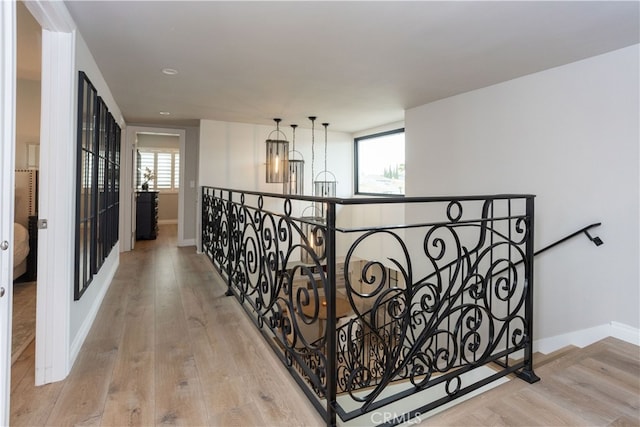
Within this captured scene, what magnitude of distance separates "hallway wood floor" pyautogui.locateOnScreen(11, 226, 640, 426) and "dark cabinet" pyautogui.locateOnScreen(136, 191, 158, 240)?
4.25m

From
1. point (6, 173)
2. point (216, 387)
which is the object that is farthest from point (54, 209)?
point (216, 387)

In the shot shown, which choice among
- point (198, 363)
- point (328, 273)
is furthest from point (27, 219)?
point (328, 273)

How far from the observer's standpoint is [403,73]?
2941 mm

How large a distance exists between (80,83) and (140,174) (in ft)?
22.7

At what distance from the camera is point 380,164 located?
5758 mm

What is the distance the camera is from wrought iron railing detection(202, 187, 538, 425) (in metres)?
1.53

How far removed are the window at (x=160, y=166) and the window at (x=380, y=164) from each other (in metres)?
5.24

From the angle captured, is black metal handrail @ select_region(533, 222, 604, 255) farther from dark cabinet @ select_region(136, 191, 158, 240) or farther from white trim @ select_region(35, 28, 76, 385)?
dark cabinet @ select_region(136, 191, 158, 240)

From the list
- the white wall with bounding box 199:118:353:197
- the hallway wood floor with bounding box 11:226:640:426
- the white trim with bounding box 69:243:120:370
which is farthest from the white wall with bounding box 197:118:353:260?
the hallway wood floor with bounding box 11:226:640:426

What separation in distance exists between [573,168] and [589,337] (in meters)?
1.30

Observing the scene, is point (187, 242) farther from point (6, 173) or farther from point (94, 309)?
point (6, 173)

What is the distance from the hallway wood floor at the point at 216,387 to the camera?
1553 millimetres

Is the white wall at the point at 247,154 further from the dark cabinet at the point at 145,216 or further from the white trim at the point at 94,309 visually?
the dark cabinet at the point at 145,216

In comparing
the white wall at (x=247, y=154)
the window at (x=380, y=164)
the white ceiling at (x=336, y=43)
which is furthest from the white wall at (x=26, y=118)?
the window at (x=380, y=164)
